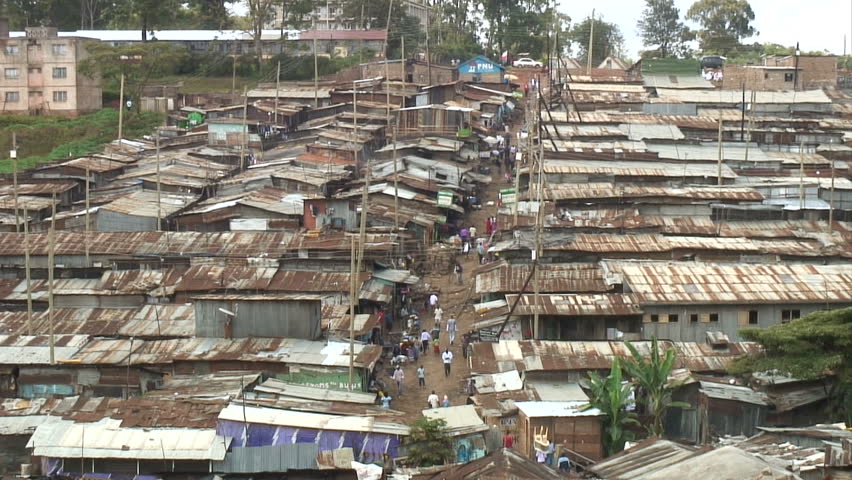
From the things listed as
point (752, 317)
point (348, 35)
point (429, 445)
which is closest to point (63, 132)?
point (348, 35)

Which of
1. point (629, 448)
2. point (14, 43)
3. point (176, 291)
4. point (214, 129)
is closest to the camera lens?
point (629, 448)

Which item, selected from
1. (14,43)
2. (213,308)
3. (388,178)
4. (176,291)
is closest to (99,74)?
(14,43)

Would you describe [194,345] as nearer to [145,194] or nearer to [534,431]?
[534,431]

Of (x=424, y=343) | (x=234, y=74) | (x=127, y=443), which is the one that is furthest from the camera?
(x=234, y=74)

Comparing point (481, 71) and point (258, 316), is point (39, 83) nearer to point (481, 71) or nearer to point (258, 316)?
point (481, 71)

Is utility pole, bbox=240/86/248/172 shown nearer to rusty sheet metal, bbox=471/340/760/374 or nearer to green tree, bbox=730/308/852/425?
rusty sheet metal, bbox=471/340/760/374

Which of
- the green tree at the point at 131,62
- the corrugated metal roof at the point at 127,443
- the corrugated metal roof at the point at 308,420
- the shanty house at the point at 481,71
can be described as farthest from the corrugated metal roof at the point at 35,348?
the shanty house at the point at 481,71
